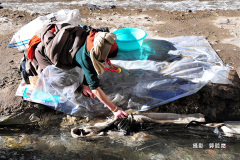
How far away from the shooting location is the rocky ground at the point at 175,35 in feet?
9.04

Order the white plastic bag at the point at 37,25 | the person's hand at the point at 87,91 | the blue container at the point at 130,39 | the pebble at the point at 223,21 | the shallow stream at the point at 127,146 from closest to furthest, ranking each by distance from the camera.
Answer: the shallow stream at the point at 127,146 < the person's hand at the point at 87,91 < the white plastic bag at the point at 37,25 < the blue container at the point at 130,39 < the pebble at the point at 223,21

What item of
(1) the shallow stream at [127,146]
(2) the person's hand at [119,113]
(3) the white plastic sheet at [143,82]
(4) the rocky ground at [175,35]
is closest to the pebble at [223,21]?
(4) the rocky ground at [175,35]

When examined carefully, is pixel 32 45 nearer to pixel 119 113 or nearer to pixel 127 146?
pixel 119 113

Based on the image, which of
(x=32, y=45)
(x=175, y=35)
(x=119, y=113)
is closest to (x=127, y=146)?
(x=119, y=113)

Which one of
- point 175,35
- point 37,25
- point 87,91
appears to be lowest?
point 87,91

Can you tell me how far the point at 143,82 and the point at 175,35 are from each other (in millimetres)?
1766

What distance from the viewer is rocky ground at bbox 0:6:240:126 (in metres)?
2.75

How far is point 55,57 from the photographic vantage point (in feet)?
7.31

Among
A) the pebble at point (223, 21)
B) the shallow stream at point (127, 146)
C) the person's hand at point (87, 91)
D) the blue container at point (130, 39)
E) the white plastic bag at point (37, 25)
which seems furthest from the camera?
the pebble at point (223, 21)

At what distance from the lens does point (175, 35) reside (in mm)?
4191

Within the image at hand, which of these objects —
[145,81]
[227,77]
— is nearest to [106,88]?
[145,81]

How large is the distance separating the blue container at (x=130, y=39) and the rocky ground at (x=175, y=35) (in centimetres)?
79

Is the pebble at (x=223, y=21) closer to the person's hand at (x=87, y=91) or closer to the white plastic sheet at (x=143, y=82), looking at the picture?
the white plastic sheet at (x=143, y=82)

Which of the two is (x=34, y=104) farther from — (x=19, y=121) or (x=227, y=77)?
(x=227, y=77)
